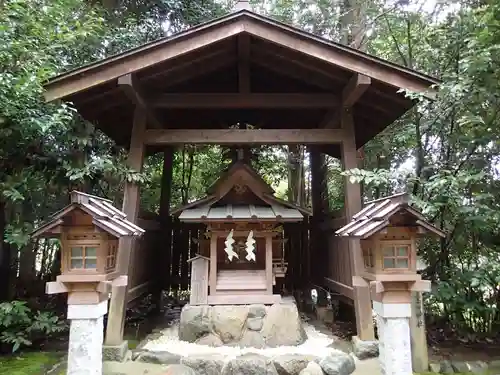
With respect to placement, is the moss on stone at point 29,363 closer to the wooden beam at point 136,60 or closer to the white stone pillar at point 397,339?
the wooden beam at point 136,60

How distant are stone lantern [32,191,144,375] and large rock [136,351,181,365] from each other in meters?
1.05

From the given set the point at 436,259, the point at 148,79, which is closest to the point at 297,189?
the point at 436,259

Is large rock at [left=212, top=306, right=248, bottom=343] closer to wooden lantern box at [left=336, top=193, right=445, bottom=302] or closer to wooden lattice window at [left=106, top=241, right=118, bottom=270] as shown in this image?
wooden lattice window at [left=106, top=241, right=118, bottom=270]

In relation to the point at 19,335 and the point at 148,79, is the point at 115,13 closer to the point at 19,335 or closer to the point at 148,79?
the point at 148,79

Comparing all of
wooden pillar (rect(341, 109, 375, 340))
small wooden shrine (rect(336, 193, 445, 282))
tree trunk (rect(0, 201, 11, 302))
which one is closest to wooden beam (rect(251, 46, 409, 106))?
wooden pillar (rect(341, 109, 375, 340))

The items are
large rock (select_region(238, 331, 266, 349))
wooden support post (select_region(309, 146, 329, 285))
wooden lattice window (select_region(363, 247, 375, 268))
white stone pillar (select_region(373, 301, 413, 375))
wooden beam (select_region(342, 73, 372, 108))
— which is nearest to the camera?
white stone pillar (select_region(373, 301, 413, 375))

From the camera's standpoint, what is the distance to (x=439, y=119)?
5.62 meters

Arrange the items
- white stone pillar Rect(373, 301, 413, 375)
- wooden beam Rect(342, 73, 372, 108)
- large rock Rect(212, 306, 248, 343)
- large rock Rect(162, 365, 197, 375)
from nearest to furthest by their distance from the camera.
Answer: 1. white stone pillar Rect(373, 301, 413, 375)
2. large rock Rect(162, 365, 197, 375)
3. wooden beam Rect(342, 73, 372, 108)
4. large rock Rect(212, 306, 248, 343)

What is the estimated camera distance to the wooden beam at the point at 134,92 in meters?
4.94

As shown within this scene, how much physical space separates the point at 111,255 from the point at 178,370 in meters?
1.52

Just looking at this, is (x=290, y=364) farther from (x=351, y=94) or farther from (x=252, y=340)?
(x=351, y=94)

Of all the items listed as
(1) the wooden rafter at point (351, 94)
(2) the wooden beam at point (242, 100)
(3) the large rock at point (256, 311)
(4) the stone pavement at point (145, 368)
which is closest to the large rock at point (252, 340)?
(3) the large rock at point (256, 311)

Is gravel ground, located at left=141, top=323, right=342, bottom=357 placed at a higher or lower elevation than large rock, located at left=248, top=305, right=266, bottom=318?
lower

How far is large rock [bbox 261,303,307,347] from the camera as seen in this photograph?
5.25m
